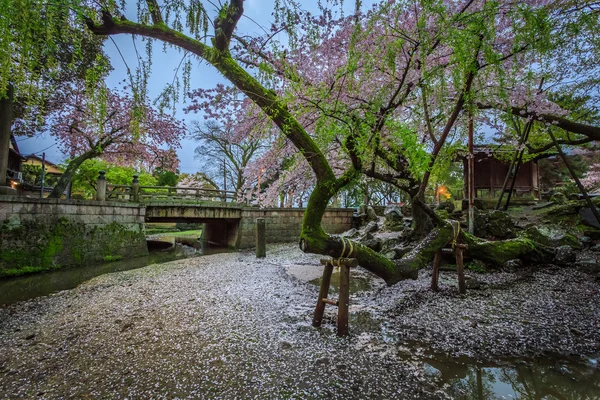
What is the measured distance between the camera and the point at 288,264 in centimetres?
949

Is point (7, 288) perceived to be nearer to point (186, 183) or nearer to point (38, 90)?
point (38, 90)

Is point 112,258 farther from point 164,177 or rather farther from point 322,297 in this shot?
point 164,177

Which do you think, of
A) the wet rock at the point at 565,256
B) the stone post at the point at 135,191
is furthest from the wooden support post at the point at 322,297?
the stone post at the point at 135,191

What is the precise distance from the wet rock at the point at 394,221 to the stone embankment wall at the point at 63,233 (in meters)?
11.2

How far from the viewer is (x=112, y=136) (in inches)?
468


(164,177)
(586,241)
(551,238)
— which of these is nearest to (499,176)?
(586,241)

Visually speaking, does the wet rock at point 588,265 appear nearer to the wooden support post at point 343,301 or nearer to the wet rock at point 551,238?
the wet rock at point 551,238

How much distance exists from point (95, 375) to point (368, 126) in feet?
14.5

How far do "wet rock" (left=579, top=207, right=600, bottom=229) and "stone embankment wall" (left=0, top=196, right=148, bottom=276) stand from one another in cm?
1639

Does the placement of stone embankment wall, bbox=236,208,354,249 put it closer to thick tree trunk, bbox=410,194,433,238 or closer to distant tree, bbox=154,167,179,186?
thick tree trunk, bbox=410,194,433,238

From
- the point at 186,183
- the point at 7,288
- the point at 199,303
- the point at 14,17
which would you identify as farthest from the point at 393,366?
the point at 186,183

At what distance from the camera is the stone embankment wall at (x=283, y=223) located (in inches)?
637

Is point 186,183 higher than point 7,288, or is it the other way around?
point 186,183

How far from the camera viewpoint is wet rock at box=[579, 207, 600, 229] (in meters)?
7.88
